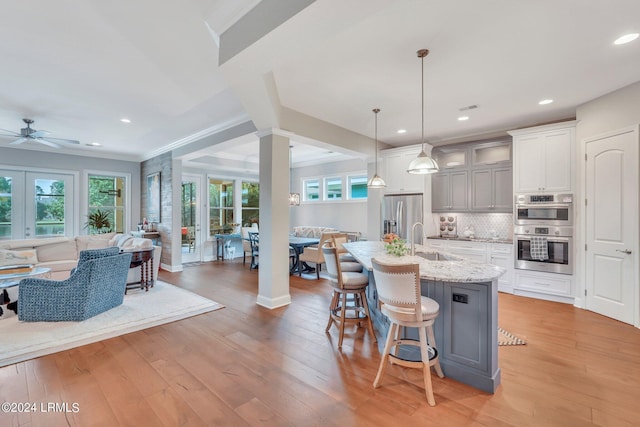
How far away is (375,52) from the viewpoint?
283cm

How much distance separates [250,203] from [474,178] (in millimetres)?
6475

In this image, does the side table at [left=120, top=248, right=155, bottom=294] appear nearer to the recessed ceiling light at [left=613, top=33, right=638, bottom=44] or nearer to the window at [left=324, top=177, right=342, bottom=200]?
the window at [left=324, top=177, right=342, bottom=200]

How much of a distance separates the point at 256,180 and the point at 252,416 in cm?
794

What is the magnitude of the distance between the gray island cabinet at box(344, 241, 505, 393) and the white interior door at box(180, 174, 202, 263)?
694 centimetres

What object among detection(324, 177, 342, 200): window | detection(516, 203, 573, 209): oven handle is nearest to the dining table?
detection(324, 177, 342, 200): window

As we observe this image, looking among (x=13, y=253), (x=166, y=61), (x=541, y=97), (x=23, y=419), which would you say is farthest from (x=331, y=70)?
(x=13, y=253)

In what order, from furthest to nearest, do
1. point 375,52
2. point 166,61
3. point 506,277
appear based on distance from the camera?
1. point 506,277
2. point 166,61
3. point 375,52

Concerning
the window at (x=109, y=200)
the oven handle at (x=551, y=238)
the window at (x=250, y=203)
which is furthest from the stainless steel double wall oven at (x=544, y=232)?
the window at (x=109, y=200)

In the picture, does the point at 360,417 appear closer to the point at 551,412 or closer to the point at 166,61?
the point at 551,412

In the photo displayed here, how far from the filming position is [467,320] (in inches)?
91.7

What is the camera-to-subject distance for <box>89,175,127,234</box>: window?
7.35m

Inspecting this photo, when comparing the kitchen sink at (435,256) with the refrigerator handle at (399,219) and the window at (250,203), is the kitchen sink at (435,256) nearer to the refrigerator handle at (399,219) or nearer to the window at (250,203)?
the refrigerator handle at (399,219)

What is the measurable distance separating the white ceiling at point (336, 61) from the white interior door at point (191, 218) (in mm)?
3078

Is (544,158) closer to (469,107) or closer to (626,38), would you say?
(469,107)
